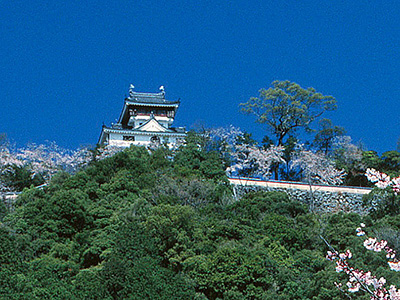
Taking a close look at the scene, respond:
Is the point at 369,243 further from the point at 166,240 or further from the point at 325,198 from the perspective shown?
the point at 325,198

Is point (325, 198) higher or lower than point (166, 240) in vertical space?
higher

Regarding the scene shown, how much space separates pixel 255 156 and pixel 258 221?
9.18 metres

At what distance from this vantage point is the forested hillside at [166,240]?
49.4 ft

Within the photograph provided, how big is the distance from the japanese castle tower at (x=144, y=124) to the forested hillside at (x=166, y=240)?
397 inches

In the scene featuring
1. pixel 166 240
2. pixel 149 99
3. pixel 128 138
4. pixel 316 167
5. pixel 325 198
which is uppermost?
pixel 149 99

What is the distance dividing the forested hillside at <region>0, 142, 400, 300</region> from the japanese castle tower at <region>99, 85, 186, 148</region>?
10.1 m

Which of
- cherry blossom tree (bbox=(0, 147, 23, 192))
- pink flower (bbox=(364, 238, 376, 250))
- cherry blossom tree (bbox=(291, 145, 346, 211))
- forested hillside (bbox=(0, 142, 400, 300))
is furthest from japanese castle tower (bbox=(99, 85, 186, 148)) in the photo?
pink flower (bbox=(364, 238, 376, 250))

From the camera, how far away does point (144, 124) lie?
34.5m

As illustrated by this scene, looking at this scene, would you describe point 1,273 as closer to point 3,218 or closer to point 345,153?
point 3,218

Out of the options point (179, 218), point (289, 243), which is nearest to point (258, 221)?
point (289, 243)

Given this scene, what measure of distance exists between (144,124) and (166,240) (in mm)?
18291

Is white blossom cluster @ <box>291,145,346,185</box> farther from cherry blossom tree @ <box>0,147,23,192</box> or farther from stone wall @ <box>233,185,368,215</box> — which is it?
cherry blossom tree @ <box>0,147,23,192</box>

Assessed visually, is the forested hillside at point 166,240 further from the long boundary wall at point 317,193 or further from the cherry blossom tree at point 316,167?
the cherry blossom tree at point 316,167

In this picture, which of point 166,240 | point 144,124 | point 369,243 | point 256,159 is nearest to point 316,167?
point 256,159
